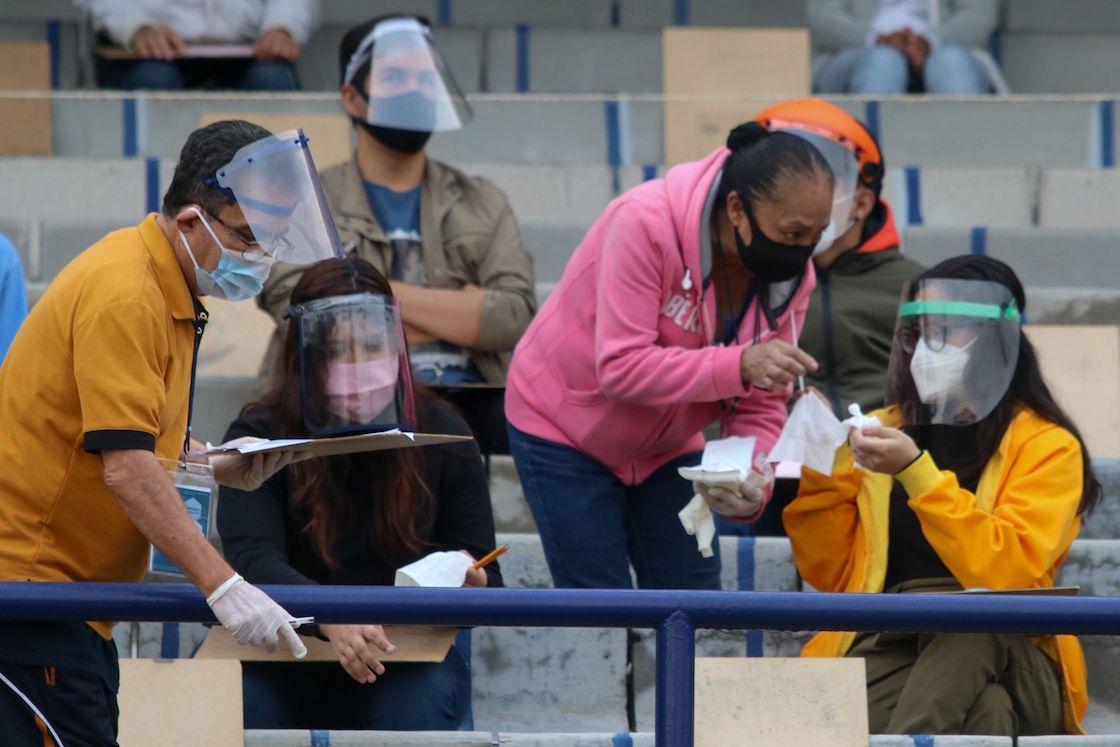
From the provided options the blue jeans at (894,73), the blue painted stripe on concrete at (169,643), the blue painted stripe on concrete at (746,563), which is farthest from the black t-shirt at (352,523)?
the blue jeans at (894,73)

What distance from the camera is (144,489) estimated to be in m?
2.43

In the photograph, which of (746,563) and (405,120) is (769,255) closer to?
(746,563)

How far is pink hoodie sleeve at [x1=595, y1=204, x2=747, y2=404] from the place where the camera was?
3359mm

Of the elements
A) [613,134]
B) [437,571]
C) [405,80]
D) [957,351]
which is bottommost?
[437,571]

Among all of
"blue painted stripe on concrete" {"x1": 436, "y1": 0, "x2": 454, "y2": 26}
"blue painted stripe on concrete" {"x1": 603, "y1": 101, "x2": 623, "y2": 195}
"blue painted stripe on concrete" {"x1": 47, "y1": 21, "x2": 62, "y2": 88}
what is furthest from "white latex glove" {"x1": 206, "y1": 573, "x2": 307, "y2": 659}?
"blue painted stripe on concrete" {"x1": 436, "y1": 0, "x2": 454, "y2": 26}

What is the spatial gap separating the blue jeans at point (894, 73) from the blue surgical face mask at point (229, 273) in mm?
4760

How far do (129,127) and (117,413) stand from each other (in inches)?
185

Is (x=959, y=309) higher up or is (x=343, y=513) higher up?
(x=959, y=309)

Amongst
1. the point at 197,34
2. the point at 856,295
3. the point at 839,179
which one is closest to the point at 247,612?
the point at 839,179

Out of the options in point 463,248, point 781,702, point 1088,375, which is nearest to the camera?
point 781,702

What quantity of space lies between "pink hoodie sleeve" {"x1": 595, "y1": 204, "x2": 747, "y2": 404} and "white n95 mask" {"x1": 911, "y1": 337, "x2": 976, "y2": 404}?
42 cm

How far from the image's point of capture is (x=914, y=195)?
6445 mm

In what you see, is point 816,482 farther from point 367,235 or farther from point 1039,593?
point 367,235

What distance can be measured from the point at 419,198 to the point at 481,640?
1.29 m
